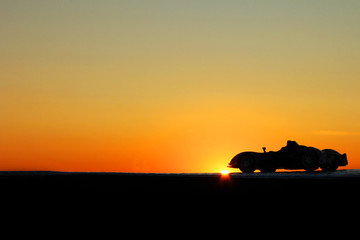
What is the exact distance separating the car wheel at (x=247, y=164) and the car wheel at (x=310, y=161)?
4.10m

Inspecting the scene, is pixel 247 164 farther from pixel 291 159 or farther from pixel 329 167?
pixel 329 167

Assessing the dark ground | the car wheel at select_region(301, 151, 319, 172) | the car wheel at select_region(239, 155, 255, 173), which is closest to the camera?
the dark ground

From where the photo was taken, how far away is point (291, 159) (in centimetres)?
3675

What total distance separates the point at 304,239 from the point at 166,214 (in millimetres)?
3799

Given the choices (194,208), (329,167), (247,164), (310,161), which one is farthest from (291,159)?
(194,208)

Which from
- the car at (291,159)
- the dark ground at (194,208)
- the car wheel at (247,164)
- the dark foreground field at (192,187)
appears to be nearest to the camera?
the dark ground at (194,208)

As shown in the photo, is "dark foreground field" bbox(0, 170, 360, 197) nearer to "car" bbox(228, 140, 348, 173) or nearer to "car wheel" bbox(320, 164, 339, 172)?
"car" bbox(228, 140, 348, 173)

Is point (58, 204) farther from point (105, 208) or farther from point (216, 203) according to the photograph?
point (216, 203)

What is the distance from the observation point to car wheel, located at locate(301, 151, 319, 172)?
1405 inches

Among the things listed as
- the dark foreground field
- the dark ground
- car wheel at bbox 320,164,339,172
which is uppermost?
car wheel at bbox 320,164,339,172

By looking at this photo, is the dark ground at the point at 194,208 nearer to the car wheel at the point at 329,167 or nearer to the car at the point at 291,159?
the car at the point at 291,159

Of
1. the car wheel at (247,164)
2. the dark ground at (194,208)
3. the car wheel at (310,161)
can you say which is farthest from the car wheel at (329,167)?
the dark ground at (194,208)

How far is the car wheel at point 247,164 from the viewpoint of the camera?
38562mm

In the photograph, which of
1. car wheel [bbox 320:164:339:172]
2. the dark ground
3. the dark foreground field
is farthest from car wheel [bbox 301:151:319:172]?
the dark ground
